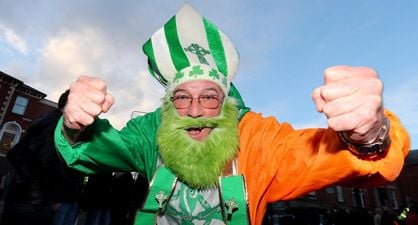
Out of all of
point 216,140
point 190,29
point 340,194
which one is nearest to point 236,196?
point 216,140

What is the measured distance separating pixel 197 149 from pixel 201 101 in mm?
433

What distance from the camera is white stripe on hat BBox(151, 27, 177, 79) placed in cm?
253

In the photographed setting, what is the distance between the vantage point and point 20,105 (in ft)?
70.7

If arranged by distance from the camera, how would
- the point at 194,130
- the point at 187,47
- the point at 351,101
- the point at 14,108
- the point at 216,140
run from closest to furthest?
the point at 351,101 → the point at 216,140 → the point at 194,130 → the point at 187,47 → the point at 14,108

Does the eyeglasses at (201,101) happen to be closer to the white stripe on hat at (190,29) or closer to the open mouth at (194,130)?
the open mouth at (194,130)

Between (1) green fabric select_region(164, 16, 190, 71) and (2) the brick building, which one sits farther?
(2) the brick building

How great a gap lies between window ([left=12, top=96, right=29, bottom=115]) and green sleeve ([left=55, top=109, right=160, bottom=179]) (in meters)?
23.8

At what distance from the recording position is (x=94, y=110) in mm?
1218

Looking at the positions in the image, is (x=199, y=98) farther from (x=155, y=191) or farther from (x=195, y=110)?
(x=155, y=191)

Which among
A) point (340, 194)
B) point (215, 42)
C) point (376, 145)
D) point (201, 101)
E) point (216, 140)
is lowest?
point (376, 145)

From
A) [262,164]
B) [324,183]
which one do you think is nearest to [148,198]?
[262,164]

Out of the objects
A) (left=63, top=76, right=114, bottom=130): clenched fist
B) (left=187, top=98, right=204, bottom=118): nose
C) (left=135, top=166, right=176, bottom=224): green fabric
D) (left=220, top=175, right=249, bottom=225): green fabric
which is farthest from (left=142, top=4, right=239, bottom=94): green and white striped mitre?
(left=63, top=76, right=114, bottom=130): clenched fist

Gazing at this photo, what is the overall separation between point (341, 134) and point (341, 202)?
23.8 m

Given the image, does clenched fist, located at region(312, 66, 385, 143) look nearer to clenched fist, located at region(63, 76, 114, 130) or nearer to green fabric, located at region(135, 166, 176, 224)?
clenched fist, located at region(63, 76, 114, 130)
